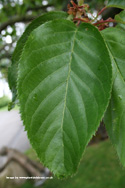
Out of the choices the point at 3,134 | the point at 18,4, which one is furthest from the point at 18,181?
the point at 3,134

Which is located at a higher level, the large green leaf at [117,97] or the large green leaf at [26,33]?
the large green leaf at [26,33]

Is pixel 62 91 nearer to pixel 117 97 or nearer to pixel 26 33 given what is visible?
pixel 117 97

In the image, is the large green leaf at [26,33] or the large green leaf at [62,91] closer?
the large green leaf at [62,91]

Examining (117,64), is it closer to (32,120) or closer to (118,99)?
(118,99)

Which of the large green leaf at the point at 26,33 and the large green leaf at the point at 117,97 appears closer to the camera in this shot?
the large green leaf at the point at 117,97

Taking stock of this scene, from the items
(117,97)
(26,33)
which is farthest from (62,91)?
(26,33)
